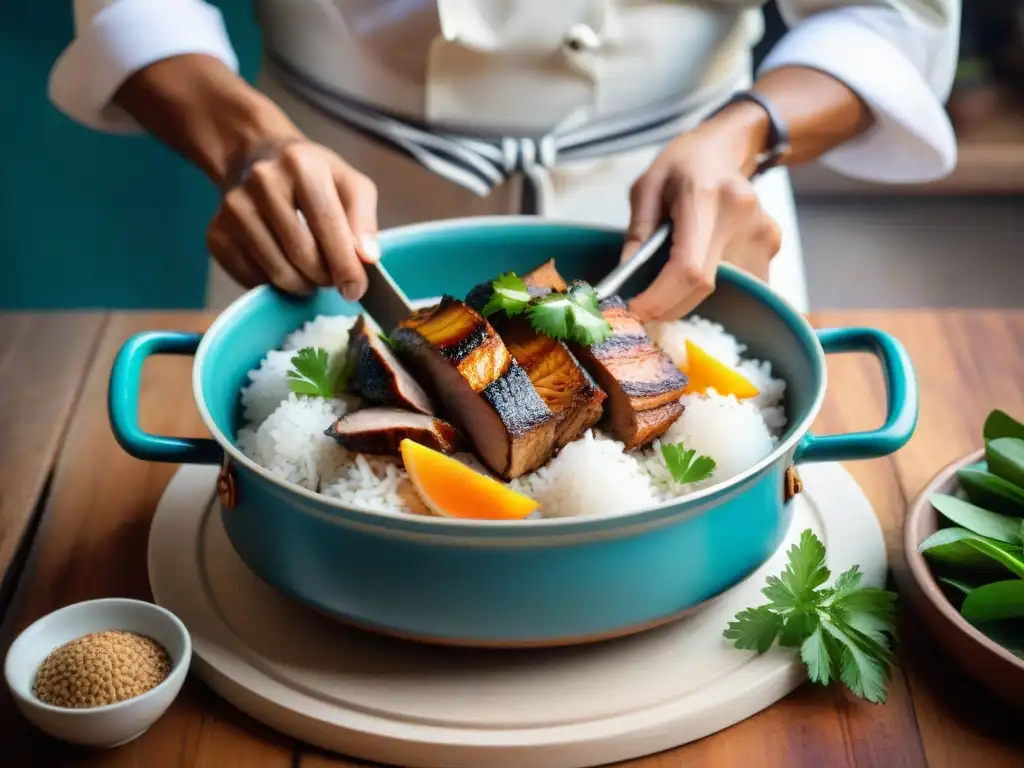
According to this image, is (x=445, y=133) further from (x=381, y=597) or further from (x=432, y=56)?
(x=381, y=597)

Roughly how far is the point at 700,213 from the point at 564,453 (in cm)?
41

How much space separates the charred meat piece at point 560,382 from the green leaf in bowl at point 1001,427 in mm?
429

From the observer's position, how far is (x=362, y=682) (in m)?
1.05

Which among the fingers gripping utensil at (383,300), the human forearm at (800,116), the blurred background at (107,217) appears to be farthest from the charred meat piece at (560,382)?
the blurred background at (107,217)

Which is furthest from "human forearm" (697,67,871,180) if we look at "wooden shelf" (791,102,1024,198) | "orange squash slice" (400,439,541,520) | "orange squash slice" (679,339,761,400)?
"wooden shelf" (791,102,1024,198)

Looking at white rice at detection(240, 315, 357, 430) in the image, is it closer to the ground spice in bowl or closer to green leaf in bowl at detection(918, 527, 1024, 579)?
the ground spice in bowl

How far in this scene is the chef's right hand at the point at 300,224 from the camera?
1322mm

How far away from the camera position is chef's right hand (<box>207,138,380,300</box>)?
1322 mm

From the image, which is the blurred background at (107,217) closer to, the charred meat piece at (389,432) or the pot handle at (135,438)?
the pot handle at (135,438)

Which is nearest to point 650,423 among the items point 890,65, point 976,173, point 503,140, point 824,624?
point 824,624

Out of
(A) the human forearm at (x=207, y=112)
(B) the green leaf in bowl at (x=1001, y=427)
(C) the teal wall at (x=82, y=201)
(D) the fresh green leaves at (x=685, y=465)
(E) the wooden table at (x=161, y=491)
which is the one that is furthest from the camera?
(C) the teal wall at (x=82, y=201)

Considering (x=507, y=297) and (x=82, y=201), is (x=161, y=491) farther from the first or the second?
(x=82, y=201)

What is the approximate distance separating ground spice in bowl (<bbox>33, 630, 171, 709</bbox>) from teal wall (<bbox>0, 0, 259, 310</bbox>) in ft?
5.86

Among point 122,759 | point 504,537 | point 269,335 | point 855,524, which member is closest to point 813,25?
point 855,524
